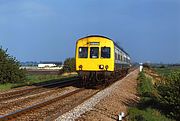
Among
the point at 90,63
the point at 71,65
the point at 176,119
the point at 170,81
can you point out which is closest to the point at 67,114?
the point at 176,119

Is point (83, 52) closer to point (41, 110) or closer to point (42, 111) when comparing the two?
point (41, 110)

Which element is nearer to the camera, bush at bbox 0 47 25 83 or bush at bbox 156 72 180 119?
bush at bbox 156 72 180 119

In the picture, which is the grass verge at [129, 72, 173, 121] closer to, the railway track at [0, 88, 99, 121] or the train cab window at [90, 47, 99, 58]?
the railway track at [0, 88, 99, 121]

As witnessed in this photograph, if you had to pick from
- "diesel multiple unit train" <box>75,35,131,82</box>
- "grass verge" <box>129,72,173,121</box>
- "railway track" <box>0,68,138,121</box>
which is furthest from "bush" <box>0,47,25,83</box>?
"railway track" <box>0,68,138,121</box>

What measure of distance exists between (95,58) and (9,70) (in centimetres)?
966

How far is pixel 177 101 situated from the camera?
651 inches

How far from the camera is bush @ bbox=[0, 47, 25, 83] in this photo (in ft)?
99.7

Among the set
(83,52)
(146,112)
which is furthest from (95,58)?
(146,112)

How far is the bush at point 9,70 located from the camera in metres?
30.4

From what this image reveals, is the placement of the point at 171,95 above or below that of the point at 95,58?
below

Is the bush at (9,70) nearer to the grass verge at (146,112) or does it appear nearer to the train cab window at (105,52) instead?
the train cab window at (105,52)

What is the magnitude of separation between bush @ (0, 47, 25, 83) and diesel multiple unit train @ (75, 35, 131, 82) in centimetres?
857

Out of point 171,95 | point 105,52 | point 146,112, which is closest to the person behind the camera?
point 146,112

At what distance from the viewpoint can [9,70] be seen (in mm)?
30812
